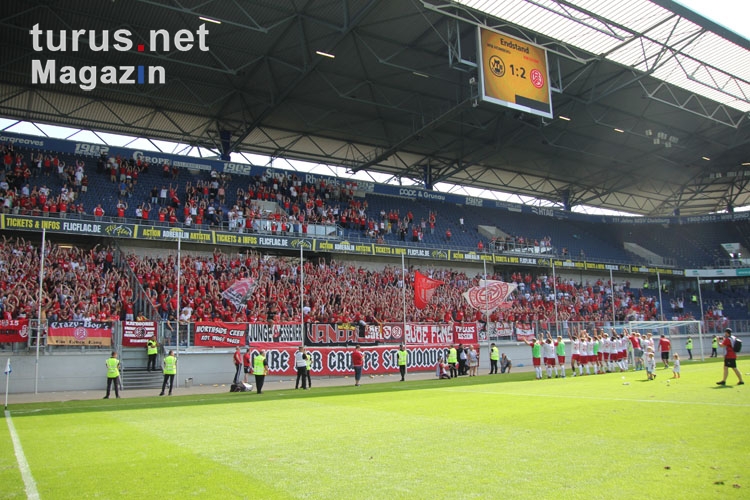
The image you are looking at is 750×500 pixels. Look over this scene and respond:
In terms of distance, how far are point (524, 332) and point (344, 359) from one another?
38.9ft

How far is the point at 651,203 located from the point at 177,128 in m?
50.5

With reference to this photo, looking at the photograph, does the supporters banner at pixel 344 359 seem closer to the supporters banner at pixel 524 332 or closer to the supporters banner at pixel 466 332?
the supporters banner at pixel 466 332

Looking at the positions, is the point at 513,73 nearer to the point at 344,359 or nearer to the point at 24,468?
the point at 344,359

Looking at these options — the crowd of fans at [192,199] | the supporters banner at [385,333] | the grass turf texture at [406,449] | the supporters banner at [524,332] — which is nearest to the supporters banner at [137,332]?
the crowd of fans at [192,199]

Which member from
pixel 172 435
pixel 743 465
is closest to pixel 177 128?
pixel 172 435

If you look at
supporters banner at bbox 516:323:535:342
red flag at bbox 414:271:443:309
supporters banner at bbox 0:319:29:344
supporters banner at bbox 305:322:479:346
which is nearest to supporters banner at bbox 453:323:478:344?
supporters banner at bbox 305:322:479:346

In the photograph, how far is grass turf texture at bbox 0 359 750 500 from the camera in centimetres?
621

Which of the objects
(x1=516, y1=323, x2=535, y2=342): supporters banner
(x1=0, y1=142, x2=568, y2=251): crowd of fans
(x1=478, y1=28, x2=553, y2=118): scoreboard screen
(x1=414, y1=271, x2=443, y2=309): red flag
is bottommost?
(x1=516, y1=323, x2=535, y2=342): supporters banner

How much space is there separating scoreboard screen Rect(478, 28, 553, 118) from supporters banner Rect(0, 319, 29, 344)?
69.7 feet

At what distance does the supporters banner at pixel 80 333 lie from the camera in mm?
22214

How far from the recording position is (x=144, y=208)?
32031 mm

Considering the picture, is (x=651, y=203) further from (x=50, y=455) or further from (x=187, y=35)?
(x=50, y=455)

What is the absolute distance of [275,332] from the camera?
25.8 meters

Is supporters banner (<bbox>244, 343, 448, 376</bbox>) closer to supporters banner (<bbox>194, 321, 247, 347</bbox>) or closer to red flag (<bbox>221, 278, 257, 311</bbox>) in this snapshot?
supporters banner (<bbox>194, 321, 247, 347</bbox>)
